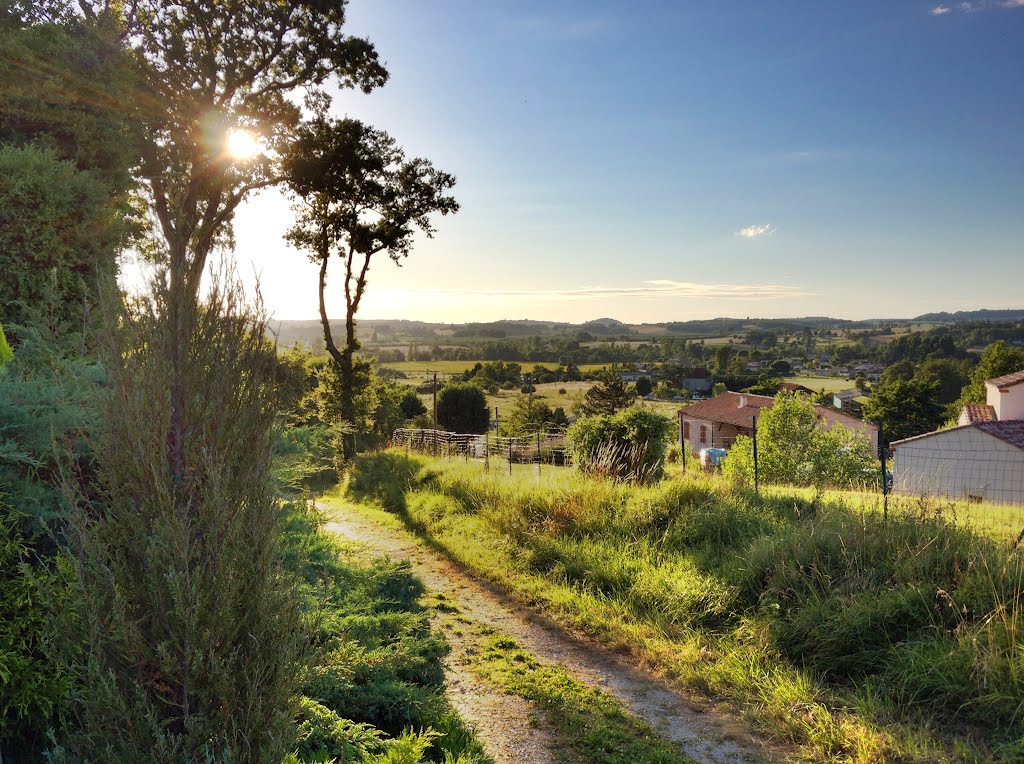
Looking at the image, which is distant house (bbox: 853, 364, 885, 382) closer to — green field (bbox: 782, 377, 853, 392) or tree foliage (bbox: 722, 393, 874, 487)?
green field (bbox: 782, 377, 853, 392)

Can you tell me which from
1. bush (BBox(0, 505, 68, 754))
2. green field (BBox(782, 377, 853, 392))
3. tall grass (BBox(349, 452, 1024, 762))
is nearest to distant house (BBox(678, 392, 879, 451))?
green field (BBox(782, 377, 853, 392))

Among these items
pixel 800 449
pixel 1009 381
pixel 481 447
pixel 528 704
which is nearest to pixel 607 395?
pixel 1009 381

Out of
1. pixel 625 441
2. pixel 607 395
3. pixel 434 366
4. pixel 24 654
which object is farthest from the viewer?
pixel 434 366

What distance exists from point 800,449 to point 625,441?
13559 mm

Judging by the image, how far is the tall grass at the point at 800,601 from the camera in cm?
416

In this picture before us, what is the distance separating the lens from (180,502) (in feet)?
7.43

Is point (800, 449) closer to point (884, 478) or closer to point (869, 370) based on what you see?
point (884, 478)

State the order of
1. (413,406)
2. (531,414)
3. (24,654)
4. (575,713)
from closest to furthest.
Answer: (24,654), (575,713), (413,406), (531,414)

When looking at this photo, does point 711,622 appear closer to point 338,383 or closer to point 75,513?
point 75,513

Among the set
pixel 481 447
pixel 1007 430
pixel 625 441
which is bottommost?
pixel 1007 430

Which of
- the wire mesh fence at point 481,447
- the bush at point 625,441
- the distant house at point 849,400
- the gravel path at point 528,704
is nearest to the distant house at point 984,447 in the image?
the wire mesh fence at point 481,447

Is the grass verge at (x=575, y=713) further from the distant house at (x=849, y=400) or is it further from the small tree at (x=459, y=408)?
the distant house at (x=849, y=400)

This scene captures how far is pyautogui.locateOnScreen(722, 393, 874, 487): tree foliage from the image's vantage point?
2050 centimetres

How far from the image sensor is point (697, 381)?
10200 centimetres
